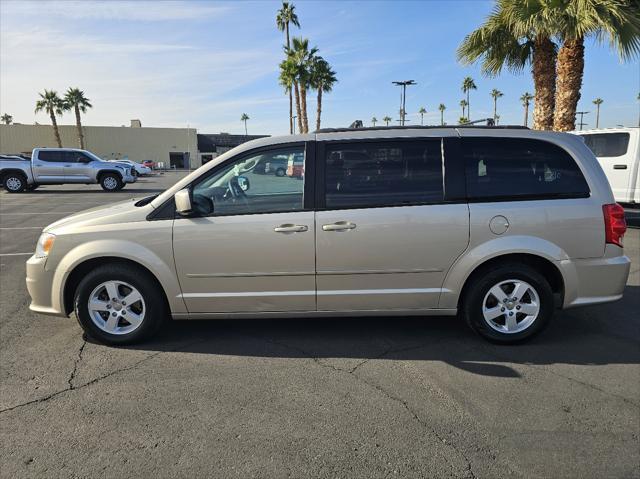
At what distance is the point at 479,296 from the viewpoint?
379cm

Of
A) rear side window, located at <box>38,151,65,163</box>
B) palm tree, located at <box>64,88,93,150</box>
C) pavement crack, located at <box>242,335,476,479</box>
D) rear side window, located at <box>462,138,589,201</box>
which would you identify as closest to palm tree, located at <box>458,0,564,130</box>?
rear side window, located at <box>462,138,589,201</box>

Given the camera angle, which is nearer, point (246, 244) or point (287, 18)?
point (246, 244)

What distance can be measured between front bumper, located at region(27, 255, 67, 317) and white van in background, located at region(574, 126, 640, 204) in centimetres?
1098

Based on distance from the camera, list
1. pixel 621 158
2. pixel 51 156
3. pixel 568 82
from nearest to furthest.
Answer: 1. pixel 621 158
2. pixel 568 82
3. pixel 51 156

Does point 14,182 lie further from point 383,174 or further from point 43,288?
point 383,174

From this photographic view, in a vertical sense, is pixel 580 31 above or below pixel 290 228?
above

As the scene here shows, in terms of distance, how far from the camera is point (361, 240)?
3650mm

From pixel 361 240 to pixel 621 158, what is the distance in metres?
9.47

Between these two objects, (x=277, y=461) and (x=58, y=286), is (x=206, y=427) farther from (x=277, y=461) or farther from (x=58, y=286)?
(x=58, y=286)

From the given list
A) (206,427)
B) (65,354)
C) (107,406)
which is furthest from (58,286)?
(206,427)

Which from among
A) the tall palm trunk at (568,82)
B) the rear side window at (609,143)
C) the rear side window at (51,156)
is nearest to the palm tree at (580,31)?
the tall palm trunk at (568,82)

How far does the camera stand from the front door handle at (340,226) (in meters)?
3.64

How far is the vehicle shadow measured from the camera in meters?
3.65

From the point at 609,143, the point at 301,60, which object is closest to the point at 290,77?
the point at 301,60
